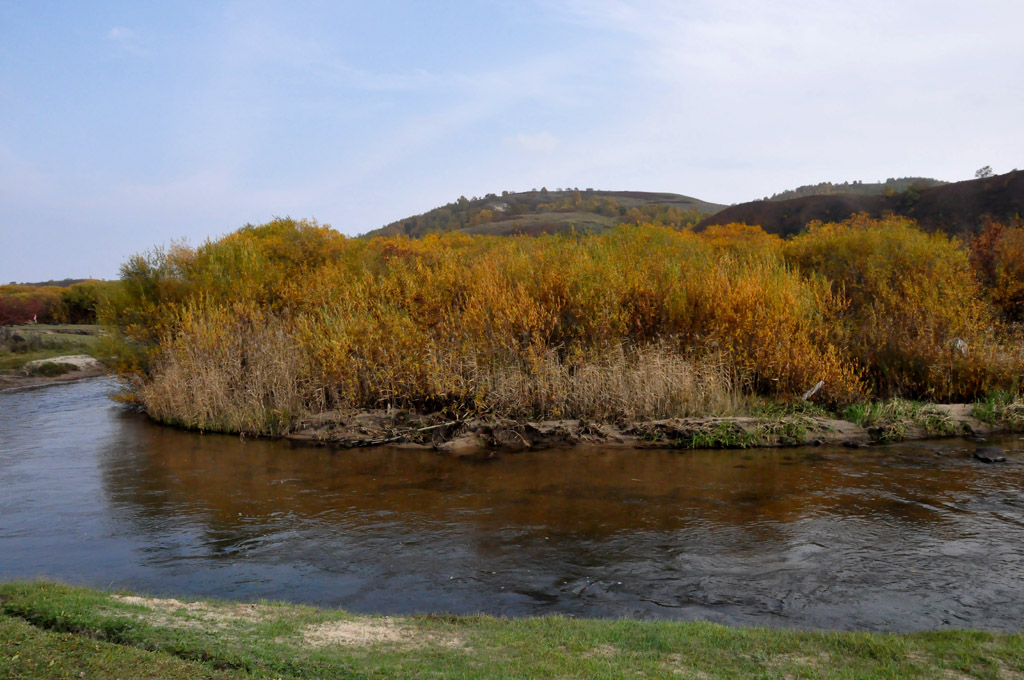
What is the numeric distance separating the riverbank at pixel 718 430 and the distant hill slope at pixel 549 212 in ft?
169

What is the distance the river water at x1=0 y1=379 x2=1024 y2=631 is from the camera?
6676 millimetres

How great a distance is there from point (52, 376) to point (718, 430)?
23.6 metres

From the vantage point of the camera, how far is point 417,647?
4.94 m

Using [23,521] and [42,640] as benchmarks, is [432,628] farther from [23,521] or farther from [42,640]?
[23,521]

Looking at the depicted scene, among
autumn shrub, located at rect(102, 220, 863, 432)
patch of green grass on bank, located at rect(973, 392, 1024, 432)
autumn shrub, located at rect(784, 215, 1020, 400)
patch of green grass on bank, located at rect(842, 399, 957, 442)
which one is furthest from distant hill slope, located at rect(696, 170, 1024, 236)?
autumn shrub, located at rect(102, 220, 863, 432)

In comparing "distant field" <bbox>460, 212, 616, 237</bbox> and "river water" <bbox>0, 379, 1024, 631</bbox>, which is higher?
"distant field" <bbox>460, 212, 616, 237</bbox>

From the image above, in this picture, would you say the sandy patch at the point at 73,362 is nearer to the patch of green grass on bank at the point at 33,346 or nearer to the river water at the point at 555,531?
the patch of green grass on bank at the point at 33,346

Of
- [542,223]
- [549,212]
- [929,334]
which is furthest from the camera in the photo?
Result: [549,212]

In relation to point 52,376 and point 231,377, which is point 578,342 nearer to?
point 231,377

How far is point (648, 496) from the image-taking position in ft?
33.4

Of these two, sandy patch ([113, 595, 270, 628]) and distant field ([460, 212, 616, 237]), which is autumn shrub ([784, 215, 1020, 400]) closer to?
sandy patch ([113, 595, 270, 628])

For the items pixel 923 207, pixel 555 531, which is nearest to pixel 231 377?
pixel 555 531

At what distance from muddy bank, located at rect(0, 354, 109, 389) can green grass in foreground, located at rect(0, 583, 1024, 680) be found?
883 inches

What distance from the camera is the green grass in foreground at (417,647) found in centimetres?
436
